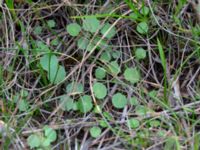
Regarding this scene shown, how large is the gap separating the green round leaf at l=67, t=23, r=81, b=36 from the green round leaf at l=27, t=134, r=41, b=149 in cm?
41

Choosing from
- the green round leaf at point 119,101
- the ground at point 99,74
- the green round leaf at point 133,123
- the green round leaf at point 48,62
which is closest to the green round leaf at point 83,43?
the ground at point 99,74

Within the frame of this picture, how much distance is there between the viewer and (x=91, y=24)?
1771mm

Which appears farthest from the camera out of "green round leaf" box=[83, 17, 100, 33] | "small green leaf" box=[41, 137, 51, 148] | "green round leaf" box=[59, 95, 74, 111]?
"green round leaf" box=[83, 17, 100, 33]

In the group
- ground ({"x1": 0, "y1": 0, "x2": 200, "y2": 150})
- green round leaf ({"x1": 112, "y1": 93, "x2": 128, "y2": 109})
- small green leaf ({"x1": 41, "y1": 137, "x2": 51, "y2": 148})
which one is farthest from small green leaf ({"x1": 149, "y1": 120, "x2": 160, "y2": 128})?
small green leaf ({"x1": 41, "y1": 137, "x2": 51, "y2": 148})

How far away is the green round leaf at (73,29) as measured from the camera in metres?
1.77

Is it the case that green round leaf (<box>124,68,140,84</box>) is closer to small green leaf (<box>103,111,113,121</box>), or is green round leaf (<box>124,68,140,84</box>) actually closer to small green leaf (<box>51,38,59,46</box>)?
small green leaf (<box>103,111,113,121</box>)

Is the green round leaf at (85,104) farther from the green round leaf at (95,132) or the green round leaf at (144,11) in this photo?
the green round leaf at (144,11)

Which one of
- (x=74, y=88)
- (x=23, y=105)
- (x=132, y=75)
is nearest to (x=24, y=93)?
(x=23, y=105)

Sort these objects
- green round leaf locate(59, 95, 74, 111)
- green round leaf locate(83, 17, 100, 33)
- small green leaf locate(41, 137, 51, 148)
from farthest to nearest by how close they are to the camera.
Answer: green round leaf locate(83, 17, 100, 33), green round leaf locate(59, 95, 74, 111), small green leaf locate(41, 137, 51, 148)

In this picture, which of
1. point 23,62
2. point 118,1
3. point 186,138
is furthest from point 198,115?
point 23,62

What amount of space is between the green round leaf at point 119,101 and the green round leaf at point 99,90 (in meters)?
0.04

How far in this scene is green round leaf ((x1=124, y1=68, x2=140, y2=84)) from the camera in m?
1.70

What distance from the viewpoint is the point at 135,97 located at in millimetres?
1678

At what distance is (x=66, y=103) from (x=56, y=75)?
4.2 inches
